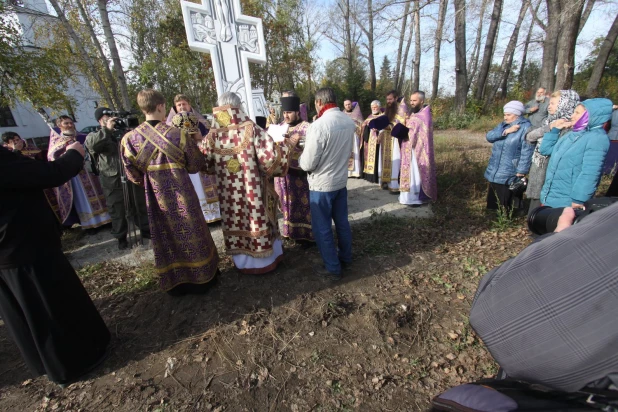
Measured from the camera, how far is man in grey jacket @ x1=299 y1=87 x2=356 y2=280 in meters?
2.80

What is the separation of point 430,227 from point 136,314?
12.7ft

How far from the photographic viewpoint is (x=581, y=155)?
107 inches

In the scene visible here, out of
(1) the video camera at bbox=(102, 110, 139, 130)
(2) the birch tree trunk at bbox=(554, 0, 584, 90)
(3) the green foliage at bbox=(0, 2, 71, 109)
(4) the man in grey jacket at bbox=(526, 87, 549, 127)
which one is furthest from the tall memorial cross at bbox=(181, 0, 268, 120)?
(2) the birch tree trunk at bbox=(554, 0, 584, 90)

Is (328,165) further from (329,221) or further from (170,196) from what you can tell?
(170,196)

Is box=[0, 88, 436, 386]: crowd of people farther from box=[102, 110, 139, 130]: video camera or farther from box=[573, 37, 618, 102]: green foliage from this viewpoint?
box=[573, 37, 618, 102]: green foliage

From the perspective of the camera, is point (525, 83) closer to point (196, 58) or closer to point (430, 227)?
point (196, 58)

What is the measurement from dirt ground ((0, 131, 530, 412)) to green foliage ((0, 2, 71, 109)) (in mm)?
7402

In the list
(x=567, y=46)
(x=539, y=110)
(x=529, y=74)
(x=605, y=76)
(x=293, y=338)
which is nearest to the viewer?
(x=293, y=338)

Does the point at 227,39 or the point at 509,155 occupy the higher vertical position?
the point at 227,39

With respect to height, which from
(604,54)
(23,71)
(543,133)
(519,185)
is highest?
(23,71)

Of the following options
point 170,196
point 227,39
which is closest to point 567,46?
point 227,39

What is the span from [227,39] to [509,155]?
174 inches

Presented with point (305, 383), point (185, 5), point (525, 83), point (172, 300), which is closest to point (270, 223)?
point (172, 300)

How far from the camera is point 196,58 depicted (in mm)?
18500
